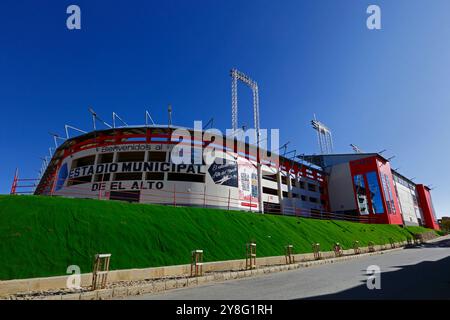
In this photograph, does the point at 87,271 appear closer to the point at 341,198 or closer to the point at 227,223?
the point at 227,223

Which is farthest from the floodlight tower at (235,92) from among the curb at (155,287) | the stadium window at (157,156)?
the curb at (155,287)

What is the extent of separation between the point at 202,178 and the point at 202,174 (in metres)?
1.56

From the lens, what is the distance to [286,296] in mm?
6898

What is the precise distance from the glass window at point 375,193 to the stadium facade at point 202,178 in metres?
0.12

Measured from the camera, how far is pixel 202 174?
96.4ft

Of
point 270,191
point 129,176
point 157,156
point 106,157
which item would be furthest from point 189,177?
point 270,191

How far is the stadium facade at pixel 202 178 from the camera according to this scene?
2738 centimetres

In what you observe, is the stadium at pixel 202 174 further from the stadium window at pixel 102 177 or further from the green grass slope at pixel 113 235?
the green grass slope at pixel 113 235

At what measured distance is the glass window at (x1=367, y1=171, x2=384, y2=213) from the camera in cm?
4344

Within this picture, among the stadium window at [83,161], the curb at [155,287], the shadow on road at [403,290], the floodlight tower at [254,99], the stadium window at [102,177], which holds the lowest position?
the shadow on road at [403,290]

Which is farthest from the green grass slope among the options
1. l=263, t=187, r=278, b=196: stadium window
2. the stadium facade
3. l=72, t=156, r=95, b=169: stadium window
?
l=72, t=156, r=95, b=169: stadium window

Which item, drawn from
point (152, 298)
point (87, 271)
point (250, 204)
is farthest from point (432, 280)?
point (250, 204)

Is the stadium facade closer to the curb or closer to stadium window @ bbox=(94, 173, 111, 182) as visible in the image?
stadium window @ bbox=(94, 173, 111, 182)

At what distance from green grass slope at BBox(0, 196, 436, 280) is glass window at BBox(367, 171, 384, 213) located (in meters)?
31.7
